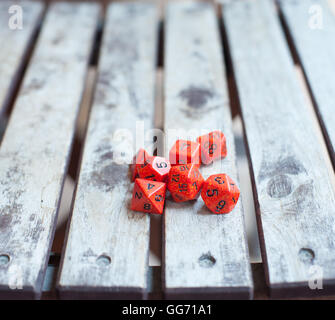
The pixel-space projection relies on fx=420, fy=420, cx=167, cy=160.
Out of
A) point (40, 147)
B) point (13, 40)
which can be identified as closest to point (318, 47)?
point (40, 147)

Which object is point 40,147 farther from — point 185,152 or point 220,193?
point 220,193

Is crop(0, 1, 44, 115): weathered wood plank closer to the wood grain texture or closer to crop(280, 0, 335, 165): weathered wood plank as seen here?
the wood grain texture

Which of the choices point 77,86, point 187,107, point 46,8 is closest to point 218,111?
point 187,107

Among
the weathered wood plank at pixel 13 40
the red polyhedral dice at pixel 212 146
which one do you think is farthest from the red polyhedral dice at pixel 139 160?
the weathered wood plank at pixel 13 40

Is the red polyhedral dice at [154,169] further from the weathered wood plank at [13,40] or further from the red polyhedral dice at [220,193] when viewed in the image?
the weathered wood plank at [13,40]

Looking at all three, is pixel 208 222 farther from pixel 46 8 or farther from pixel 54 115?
pixel 46 8
